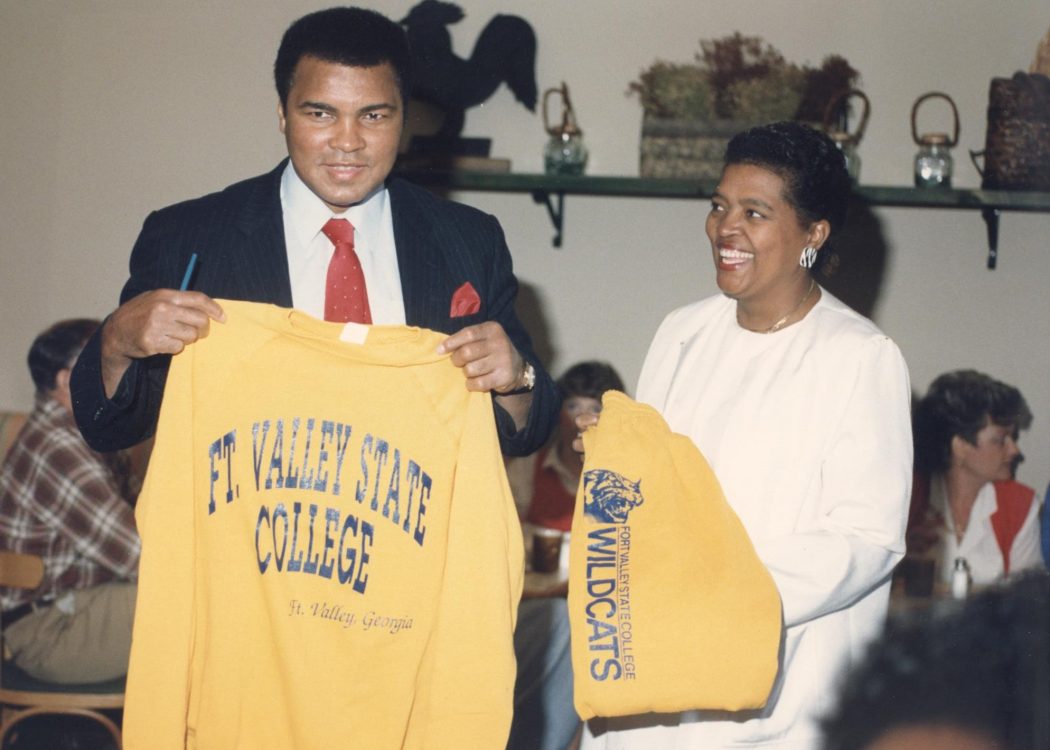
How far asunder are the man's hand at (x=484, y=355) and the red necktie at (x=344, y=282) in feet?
0.62

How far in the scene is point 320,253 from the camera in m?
1.95

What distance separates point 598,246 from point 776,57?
0.93 metres

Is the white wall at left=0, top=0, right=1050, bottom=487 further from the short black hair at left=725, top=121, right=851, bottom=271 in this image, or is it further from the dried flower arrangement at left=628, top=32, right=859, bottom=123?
the short black hair at left=725, top=121, right=851, bottom=271

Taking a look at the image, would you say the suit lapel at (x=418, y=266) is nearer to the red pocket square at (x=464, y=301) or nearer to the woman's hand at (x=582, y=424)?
the red pocket square at (x=464, y=301)

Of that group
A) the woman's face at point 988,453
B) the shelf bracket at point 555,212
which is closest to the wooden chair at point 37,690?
the shelf bracket at point 555,212

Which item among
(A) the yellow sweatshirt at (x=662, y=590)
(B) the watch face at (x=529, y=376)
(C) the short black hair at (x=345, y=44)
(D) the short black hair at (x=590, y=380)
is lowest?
(A) the yellow sweatshirt at (x=662, y=590)

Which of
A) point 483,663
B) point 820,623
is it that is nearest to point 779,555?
point 820,623

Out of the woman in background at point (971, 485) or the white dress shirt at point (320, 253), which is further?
the woman in background at point (971, 485)

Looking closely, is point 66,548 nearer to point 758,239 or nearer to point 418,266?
point 418,266

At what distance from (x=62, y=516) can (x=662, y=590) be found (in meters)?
2.08

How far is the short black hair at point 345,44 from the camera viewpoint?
6.05 ft

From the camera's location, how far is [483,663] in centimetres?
176

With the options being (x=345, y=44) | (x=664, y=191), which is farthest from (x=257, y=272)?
(x=664, y=191)

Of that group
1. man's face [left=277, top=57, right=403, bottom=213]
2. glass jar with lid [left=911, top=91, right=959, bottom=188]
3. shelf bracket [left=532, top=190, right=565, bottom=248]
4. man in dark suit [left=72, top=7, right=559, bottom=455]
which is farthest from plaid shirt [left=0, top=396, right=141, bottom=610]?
glass jar with lid [left=911, top=91, right=959, bottom=188]
